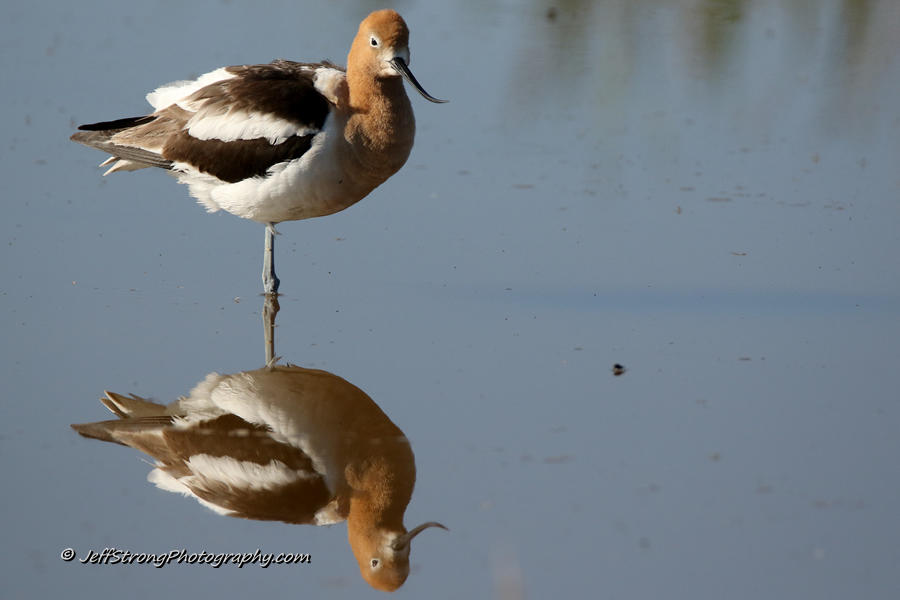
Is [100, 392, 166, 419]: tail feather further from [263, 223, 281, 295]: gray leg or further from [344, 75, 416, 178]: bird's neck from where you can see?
[344, 75, 416, 178]: bird's neck

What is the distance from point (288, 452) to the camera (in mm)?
4723

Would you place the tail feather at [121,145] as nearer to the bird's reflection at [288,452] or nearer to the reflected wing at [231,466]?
the bird's reflection at [288,452]

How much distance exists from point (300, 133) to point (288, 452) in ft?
6.68

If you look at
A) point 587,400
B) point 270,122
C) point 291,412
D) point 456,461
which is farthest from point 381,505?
point 270,122

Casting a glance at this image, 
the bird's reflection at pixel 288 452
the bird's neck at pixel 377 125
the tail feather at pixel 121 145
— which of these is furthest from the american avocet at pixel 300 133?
the bird's reflection at pixel 288 452

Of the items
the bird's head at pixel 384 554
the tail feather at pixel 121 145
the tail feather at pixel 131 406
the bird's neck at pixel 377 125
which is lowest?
the bird's head at pixel 384 554

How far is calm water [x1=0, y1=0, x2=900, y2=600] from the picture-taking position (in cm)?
418

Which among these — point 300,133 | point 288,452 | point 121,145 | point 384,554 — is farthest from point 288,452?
point 121,145

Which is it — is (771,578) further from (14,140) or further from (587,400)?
(14,140)

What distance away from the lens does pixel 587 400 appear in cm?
529

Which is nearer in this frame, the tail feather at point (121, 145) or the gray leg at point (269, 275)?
the gray leg at point (269, 275)

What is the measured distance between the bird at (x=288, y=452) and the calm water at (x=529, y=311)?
9cm

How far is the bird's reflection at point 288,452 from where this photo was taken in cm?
430

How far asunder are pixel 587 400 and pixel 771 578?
148 cm
